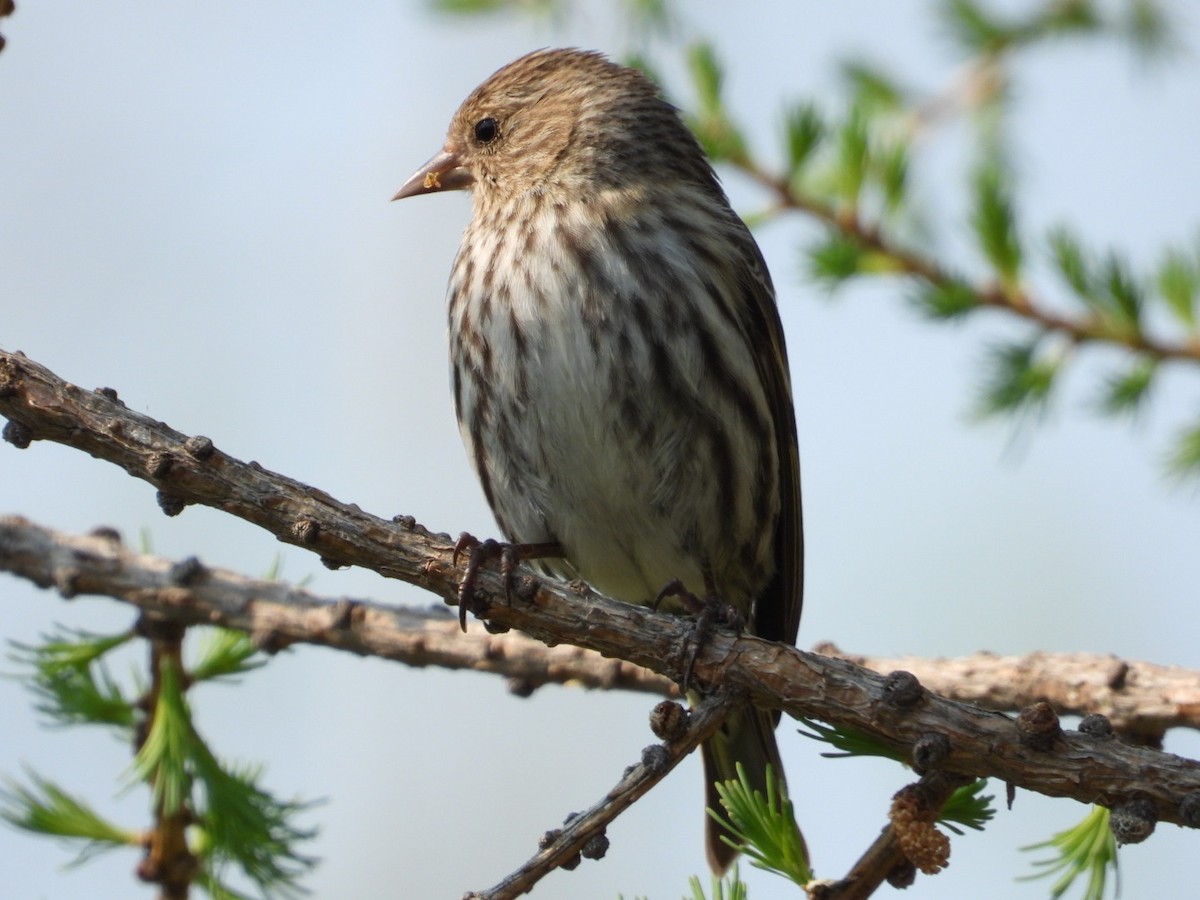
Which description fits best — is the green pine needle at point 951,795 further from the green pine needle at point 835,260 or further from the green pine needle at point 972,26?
the green pine needle at point 972,26

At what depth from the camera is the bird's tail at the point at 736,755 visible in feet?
12.0

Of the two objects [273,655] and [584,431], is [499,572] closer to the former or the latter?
[273,655]

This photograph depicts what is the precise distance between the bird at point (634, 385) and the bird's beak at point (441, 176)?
19cm

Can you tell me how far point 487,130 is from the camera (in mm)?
4227

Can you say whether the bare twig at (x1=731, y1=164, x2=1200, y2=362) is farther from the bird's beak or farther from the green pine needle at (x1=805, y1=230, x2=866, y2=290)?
the bird's beak

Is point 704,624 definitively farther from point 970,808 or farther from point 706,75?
point 706,75

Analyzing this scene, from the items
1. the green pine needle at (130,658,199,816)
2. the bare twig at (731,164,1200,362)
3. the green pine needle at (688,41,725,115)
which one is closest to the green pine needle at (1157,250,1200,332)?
the bare twig at (731,164,1200,362)

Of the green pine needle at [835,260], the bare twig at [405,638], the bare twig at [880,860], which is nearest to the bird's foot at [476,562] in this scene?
the bare twig at [405,638]

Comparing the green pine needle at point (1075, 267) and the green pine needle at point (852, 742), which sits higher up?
the green pine needle at point (1075, 267)

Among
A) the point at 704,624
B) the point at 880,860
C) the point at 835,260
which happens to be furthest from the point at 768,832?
the point at 835,260

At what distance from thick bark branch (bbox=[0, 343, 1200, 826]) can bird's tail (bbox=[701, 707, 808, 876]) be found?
3.61ft

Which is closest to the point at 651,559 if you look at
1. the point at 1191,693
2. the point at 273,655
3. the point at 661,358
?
the point at 661,358

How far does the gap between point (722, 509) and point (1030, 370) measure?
76cm

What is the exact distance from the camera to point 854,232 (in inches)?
133
